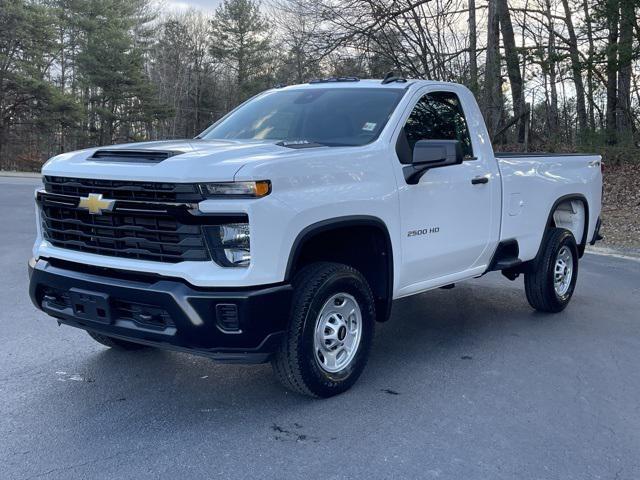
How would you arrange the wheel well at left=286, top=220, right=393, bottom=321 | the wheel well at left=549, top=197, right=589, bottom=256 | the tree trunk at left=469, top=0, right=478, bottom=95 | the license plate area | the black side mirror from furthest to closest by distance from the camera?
the tree trunk at left=469, top=0, right=478, bottom=95 < the wheel well at left=549, top=197, right=589, bottom=256 < the black side mirror < the wheel well at left=286, top=220, right=393, bottom=321 < the license plate area

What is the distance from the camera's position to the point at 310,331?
158 inches

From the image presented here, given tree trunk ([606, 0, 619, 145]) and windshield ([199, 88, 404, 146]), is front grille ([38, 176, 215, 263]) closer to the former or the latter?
windshield ([199, 88, 404, 146])

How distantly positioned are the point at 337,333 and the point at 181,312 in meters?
1.14

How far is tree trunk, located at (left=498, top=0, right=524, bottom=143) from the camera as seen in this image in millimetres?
20939

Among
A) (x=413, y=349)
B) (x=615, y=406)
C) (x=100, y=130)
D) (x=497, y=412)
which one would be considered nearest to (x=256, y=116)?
(x=413, y=349)

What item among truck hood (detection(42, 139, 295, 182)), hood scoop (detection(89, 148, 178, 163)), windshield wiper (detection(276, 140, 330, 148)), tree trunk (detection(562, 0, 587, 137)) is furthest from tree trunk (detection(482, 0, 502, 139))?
hood scoop (detection(89, 148, 178, 163))

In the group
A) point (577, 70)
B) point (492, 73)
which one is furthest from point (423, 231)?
point (492, 73)

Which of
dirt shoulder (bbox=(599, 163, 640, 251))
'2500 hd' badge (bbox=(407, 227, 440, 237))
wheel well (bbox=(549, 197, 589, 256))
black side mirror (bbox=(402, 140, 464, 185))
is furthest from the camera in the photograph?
dirt shoulder (bbox=(599, 163, 640, 251))

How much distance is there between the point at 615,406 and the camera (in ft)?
14.1

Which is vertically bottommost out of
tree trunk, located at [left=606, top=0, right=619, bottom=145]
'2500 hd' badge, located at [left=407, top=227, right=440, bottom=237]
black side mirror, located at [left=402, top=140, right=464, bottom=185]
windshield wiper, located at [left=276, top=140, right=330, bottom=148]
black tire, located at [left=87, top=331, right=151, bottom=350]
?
black tire, located at [left=87, top=331, right=151, bottom=350]

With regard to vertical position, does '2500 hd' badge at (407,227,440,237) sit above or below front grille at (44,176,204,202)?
below

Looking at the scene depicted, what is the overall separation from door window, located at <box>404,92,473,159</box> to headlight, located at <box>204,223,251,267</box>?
184 cm

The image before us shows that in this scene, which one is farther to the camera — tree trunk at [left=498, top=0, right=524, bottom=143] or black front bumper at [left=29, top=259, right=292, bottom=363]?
tree trunk at [left=498, top=0, right=524, bottom=143]

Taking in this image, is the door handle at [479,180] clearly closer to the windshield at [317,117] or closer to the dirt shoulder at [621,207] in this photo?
the windshield at [317,117]
